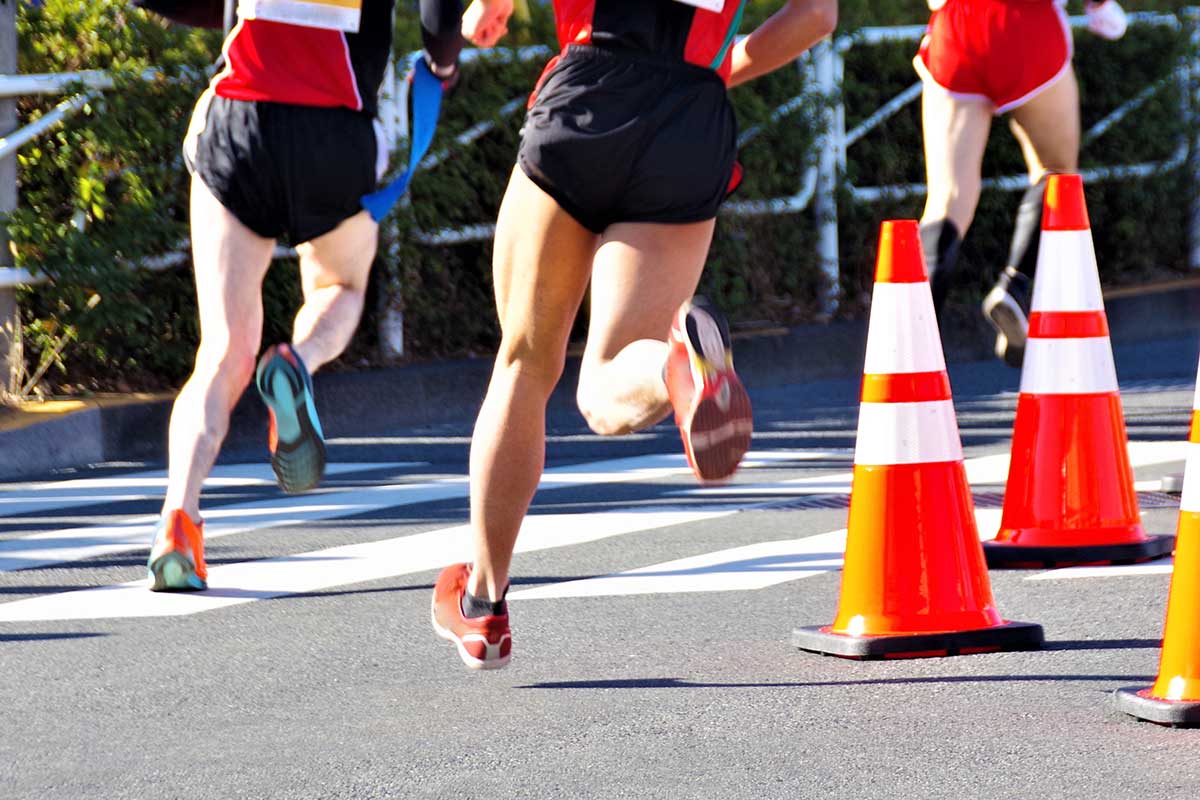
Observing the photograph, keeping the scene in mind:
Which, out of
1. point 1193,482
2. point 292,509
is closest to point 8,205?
point 292,509

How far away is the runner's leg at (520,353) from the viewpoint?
13.3 ft

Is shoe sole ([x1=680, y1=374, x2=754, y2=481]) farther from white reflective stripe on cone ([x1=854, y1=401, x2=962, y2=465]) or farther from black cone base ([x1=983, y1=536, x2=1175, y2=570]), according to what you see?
black cone base ([x1=983, y1=536, x2=1175, y2=570])

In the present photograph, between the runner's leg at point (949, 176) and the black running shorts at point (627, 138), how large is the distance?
10.9 ft

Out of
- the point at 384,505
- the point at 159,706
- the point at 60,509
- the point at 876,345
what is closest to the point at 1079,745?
the point at 876,345

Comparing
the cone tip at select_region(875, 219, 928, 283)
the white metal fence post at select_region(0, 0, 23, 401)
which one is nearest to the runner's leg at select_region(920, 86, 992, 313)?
the cone tip at select_region(875, 219, 928, 283)

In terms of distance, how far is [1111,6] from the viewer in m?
7.81

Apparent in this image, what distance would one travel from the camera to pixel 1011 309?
23.9 ft

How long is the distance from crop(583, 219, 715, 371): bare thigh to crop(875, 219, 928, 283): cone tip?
904 mm

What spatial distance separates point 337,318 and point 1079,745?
2.54 metres

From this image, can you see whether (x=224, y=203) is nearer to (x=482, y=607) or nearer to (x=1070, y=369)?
(x=482, y=607)

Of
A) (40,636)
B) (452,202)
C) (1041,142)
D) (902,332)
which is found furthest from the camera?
(452,202)

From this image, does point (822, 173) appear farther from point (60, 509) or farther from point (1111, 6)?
point (60, 509)

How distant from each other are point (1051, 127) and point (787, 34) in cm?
327

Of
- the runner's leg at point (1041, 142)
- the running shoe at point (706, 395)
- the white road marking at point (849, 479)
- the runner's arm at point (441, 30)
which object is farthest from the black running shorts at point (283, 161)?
the runner's leg at point (1041, 142)
